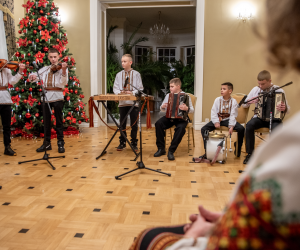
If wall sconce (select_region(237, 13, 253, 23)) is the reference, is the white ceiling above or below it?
above

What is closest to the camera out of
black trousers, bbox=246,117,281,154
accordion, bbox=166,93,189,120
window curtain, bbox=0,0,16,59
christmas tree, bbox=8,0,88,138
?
black trousers, bbox=246,117,281,154

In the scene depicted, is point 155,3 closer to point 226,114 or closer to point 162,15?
point 162,15

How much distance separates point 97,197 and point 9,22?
5.88m

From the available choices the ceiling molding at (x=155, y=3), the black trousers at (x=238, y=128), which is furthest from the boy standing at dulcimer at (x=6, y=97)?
the ceiling molding at (x=155, y=3)

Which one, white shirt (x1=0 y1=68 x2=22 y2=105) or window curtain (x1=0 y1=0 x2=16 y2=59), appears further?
window curtain (x1=0 y1=0 x2=16 y2=59)

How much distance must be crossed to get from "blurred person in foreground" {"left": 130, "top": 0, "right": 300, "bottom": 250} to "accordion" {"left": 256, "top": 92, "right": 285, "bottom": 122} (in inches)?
142

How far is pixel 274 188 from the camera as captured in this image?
0.45 metres

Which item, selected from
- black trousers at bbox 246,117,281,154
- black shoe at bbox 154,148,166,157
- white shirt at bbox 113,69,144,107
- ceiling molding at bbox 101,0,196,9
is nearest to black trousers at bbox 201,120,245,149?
black trousers at bbox 246,117,281,154

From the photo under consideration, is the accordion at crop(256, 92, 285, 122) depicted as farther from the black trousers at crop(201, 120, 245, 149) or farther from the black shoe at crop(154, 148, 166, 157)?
the black shoe at crop(154, 148, 166, 157)

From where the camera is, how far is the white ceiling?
10508 mm

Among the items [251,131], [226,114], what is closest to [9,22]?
[226,114]

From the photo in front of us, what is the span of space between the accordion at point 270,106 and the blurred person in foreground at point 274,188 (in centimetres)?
360

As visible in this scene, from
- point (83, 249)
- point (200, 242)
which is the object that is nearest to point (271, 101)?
point (83, 249)

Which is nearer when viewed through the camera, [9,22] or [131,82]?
[131,82]
